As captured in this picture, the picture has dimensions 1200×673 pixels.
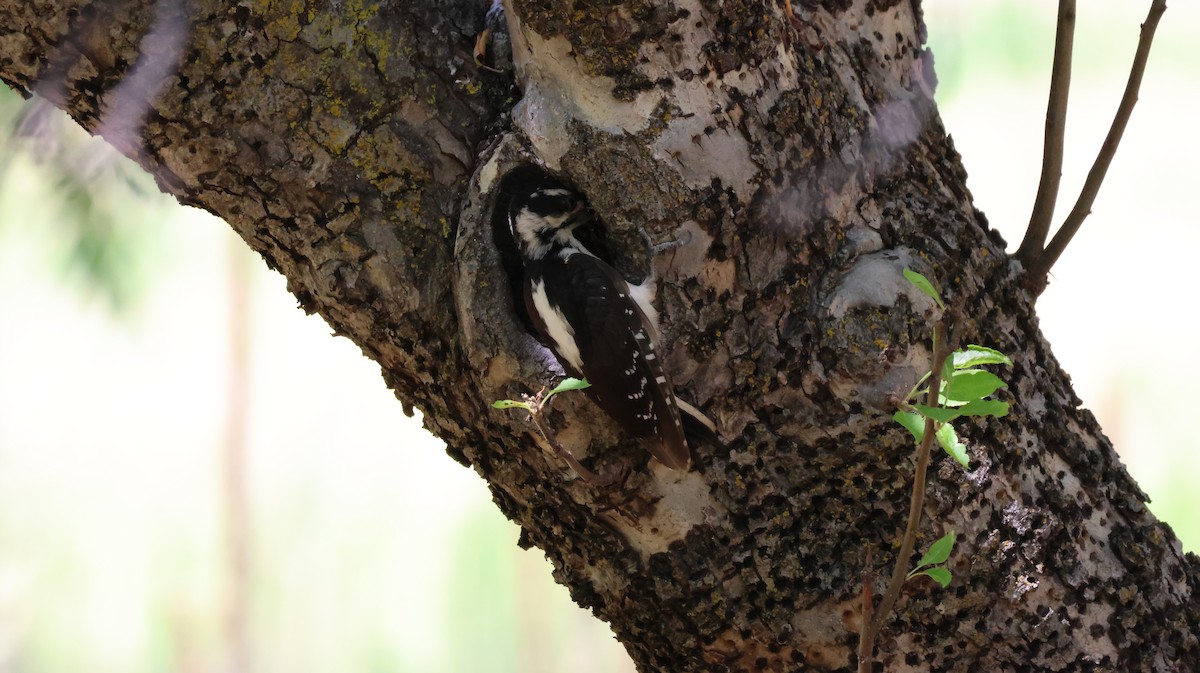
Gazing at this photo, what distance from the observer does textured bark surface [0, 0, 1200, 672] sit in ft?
3.57

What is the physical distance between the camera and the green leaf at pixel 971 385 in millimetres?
640

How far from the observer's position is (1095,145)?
2.50m

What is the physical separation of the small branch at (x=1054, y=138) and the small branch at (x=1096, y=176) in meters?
0.02

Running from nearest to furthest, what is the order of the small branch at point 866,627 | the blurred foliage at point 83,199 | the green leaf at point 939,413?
the green leaf at point 939,413 < the small branch at point 866,627 < the blurred foliage at point 83,199

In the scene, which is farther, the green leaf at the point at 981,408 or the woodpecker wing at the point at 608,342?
the woodpecker wing at the point at 608,342

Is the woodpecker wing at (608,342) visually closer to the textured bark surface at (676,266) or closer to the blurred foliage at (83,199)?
the textured bark surface at (676,266)

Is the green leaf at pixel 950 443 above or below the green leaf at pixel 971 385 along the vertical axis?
below

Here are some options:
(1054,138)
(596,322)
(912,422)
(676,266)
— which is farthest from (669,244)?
(1054,138)

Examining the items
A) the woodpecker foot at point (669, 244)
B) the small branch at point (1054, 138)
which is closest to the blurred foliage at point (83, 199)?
the woodpecker foot at point (669, 244)

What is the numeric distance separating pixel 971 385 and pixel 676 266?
1.70 feet

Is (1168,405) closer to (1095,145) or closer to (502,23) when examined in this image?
(1095,145)

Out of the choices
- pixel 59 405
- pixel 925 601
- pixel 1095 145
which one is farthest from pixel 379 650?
pixel 1095 145

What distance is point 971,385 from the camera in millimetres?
644

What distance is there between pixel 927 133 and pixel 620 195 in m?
0.50
